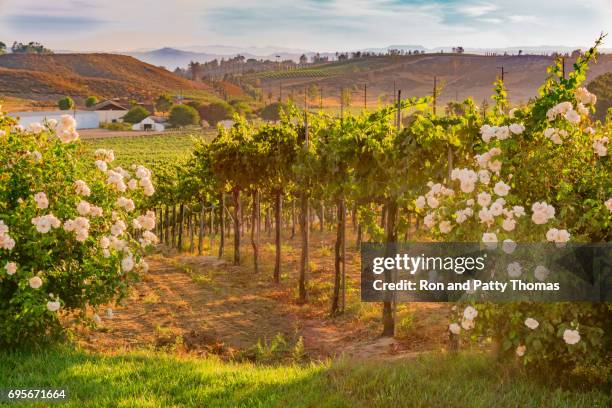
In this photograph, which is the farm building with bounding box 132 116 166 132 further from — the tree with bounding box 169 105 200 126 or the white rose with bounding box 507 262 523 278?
the white rose with bounding box 507 262 523 278

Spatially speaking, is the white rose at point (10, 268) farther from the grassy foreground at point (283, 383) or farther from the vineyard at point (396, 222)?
the grassy foreground at point (283, 383)

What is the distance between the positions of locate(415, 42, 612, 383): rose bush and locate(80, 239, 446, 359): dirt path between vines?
3.71 m

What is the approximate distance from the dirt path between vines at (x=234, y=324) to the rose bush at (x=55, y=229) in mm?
1502

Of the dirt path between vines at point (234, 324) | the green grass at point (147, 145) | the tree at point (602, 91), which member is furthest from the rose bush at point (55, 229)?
the green grass at point (147, 145)

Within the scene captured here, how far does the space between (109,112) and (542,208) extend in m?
137

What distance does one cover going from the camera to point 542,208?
288 inches

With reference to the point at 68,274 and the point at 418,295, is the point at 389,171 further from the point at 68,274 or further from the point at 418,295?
the point at 68,274

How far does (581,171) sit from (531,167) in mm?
645

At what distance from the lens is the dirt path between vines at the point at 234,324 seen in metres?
12.5

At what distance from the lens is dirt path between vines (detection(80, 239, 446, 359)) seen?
12.5 metres

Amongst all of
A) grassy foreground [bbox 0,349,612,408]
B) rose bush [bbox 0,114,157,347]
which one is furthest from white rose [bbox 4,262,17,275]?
grassy foreground [bbox 0,349,612,408]

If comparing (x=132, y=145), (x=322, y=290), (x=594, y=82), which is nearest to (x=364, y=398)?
(x=322, y=290)

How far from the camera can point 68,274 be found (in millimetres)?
9945

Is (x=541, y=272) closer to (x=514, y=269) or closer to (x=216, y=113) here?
(x=514, y=269)
